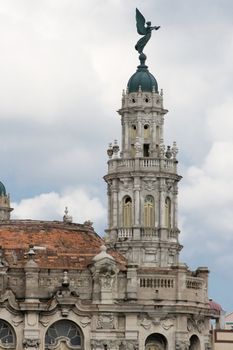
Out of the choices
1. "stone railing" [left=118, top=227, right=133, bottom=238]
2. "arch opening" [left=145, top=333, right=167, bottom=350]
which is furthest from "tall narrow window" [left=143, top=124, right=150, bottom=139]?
"arch opening" [left=145, top=333, right=167, bottom=350]

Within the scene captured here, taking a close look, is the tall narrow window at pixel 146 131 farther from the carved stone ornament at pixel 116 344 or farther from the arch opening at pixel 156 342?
the carved stone ornament at pixel 116 344

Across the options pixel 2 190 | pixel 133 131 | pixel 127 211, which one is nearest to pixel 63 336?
pixel 127 211

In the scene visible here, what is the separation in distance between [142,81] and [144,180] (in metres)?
10.0

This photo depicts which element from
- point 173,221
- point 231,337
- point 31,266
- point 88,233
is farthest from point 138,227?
point 31,266

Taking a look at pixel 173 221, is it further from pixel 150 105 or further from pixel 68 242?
pixel 68 242

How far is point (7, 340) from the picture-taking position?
85.9 m

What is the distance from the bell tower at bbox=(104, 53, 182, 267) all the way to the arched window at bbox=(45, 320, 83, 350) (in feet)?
148

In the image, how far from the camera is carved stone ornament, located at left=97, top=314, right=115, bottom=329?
86.7m

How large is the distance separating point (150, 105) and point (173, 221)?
459 inches

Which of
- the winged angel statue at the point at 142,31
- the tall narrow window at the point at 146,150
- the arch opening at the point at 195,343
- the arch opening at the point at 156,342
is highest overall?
the winged angel statue at the point at 142,31

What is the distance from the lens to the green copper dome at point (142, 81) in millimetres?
136625

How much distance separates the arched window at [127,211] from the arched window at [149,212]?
1.51 m

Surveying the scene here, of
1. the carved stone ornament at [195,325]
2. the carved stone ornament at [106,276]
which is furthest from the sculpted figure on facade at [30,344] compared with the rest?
the carved stone ornament at [195,325]

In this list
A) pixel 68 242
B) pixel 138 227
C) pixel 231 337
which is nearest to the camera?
pixel 68 242
